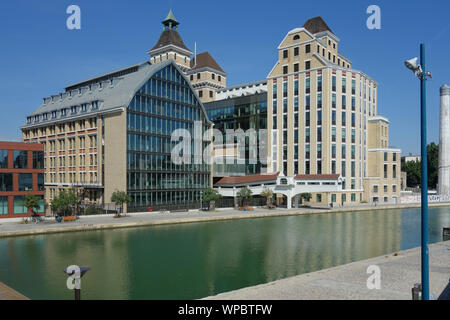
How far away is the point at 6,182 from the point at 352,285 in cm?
4407

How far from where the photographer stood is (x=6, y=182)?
1837 inches

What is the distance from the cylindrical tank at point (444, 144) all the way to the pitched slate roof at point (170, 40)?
2909 inches

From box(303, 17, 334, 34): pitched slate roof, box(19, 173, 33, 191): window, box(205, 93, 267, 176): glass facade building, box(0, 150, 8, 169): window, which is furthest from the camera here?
box(303, 17, 334, 34): pitched slate roof

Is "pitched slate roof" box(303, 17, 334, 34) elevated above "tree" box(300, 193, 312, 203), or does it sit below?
above

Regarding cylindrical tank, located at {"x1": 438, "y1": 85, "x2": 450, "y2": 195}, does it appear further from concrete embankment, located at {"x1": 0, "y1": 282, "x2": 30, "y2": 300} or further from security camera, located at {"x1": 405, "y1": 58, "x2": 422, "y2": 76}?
concrete embankment, located at {"x1": 0, "y1": 282, "x2": 30, "y2": 300}

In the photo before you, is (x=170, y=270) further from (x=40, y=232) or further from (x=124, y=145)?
(x=124, y=145)

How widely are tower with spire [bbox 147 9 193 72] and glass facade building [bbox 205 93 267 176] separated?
69.5 ft

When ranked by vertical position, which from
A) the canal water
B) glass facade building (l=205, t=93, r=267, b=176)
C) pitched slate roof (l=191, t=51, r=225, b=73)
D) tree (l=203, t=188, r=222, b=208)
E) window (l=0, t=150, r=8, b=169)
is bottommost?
the canal water

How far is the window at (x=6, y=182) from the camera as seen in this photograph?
4628 centimetres

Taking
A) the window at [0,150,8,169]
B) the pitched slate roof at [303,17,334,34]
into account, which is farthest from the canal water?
the pitched slate roof at [303,17,334,34]

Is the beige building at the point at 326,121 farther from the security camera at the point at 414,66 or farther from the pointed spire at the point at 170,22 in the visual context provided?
the security camera at the point at 414,66

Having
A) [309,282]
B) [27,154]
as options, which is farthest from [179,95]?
[309,282]

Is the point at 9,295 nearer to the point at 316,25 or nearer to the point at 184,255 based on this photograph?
the point at 184,255

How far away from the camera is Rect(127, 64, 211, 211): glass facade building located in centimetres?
5881
